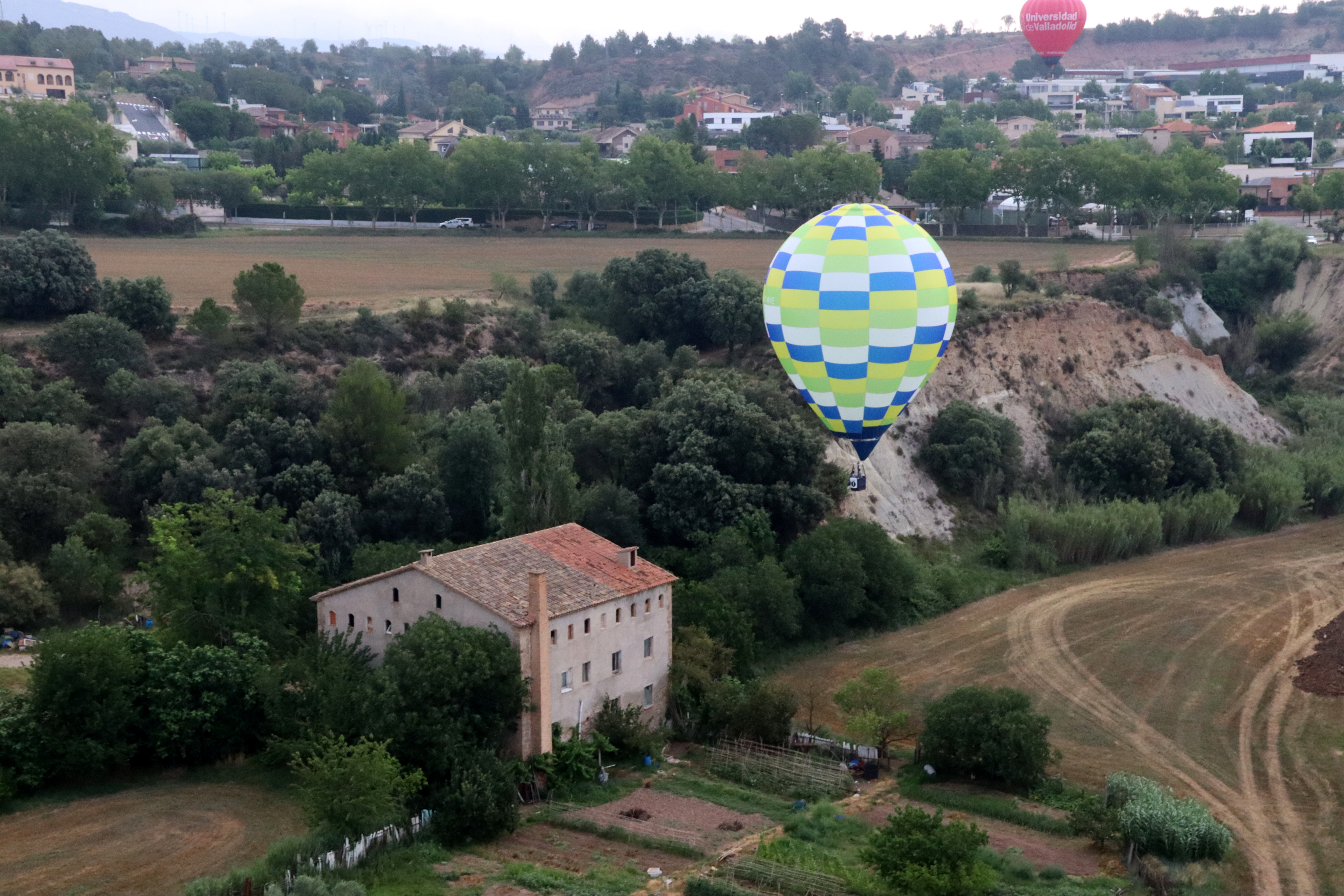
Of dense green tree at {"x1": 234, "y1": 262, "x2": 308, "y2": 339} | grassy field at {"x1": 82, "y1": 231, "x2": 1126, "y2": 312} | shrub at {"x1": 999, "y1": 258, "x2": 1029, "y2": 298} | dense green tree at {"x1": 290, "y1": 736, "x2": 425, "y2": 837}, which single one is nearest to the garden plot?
dense green tree at {"x1": 290, "y1": 736, "x2": 425, "y2": 837}

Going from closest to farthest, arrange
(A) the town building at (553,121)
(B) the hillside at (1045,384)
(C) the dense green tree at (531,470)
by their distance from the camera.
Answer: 1. (C) the dense green tree at (531,470)
2. (B) the hillside at (1045,384)
3. (A) the town building at (553,121)

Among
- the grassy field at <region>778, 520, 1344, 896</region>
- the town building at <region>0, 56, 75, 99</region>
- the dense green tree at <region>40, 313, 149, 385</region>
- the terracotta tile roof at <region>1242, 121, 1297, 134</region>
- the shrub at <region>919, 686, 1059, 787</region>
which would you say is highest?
the town building at <region>0, 56, 75, 99</region>

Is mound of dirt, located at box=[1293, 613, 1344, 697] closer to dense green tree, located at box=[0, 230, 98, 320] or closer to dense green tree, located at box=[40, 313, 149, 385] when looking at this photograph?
dense green tree, located at box=[40, 313, 149, 385]

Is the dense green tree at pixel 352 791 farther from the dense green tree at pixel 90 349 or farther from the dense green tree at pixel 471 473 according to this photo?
the dense green tree at pixel 90 349

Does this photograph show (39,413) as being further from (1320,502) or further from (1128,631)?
(1320,502)

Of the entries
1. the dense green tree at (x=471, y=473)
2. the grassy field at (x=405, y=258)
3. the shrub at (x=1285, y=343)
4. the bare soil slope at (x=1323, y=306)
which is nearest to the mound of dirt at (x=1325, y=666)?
the dense green tree at (x=471, y=473)
